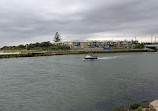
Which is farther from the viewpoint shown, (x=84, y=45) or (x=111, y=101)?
(x=84, y=45)

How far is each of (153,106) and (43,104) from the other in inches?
493

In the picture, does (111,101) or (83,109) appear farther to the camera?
(111,101)

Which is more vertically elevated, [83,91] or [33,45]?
[33,45]

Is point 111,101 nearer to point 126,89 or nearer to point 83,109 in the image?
point 83,109

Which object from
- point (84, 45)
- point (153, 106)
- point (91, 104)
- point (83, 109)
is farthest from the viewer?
point (84, 45)

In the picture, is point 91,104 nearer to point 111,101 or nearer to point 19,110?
point 111,101

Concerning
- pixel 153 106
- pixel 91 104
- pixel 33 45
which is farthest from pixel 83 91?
pixel 33 45

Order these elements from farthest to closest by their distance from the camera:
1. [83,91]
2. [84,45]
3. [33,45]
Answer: [84,45], [33,45], [83,91]

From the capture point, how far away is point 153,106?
14.9m

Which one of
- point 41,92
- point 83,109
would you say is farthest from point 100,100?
point 41,92

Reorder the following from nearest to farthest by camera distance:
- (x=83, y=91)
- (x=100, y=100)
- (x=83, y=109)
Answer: (x=83, y=109), (x=100, y=100), (x=83, y=91)

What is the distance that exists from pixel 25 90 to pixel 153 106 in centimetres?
1958

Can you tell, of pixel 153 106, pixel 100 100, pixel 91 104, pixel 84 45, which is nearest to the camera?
pixel 153 106

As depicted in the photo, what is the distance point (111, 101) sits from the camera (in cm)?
1981
